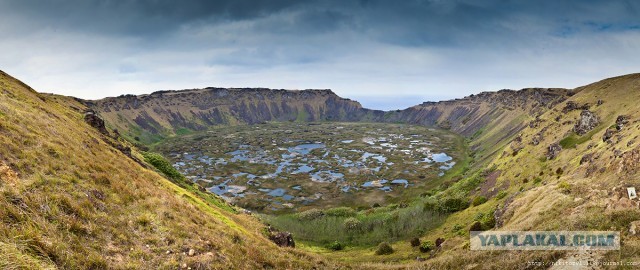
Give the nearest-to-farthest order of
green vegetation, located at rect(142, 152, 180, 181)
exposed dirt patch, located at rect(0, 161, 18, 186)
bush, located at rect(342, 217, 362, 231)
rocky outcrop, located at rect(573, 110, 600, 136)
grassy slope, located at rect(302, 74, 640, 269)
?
exposed dirt patch, located at rect(0, 161, 18, 186), grassy slope, located at rect(302, 74, 640, 269), green vegetation, located at rect(142, 152, 180, 181), bush, located at rect(342, 217, 362, 231), rocky outcrop, located at rect(573, 110, 600, 136)

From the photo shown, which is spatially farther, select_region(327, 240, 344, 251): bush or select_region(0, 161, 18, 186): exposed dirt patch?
select_region(327, 240, 344, 251): bush

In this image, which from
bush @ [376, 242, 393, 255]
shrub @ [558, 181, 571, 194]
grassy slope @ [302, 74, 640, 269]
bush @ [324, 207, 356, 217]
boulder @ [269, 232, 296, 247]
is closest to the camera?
grassy slope @ [302, 74, 640, 269]

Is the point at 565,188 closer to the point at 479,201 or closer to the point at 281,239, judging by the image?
the point at 281,239

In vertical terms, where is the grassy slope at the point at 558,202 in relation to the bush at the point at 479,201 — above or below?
above

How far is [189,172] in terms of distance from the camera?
154 meters

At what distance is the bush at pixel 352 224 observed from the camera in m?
78.4

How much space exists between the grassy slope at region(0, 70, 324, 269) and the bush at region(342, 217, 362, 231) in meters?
52.7

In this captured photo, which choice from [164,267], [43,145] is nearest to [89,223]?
Answer: [164,267]

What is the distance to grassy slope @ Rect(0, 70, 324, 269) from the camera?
45.0 ft

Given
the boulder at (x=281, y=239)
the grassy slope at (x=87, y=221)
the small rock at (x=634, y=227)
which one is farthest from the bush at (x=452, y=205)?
the grassy slope at (x=87, y=221)

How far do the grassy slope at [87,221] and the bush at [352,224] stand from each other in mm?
52691

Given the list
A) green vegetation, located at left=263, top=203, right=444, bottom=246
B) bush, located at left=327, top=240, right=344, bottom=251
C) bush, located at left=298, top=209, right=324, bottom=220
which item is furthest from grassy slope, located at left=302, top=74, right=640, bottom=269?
bush, located at left=298, top=209, right=324, bottom=220

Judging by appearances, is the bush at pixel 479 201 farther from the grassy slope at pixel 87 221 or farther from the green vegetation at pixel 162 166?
the green vegetation at pixel 162 166

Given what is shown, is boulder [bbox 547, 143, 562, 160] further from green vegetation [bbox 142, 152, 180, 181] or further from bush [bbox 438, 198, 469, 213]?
green vegetation [bbox 142, 152, 180, 181]
